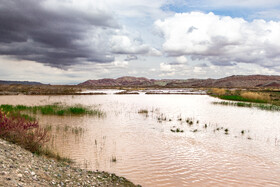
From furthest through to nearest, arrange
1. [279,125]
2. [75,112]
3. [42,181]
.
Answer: [75,112] → [279,125] → [42,181]

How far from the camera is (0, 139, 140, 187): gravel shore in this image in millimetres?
6495

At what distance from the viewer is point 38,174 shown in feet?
24.1

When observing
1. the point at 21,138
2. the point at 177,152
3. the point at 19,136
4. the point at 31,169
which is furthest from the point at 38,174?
the point at 177,152

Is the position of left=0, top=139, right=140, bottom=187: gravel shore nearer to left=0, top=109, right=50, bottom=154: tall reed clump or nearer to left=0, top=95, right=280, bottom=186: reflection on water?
left=0, top=109, right=50, bottom=154: tall reed clump

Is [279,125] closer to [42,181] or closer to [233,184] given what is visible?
[233,184]

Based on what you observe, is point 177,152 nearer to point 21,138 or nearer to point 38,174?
point 38,174

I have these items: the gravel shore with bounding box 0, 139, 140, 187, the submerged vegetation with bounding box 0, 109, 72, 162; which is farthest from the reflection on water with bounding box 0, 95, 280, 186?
the gravel shore with bounding box 0, 139, 140, 187

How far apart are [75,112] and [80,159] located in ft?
51.7

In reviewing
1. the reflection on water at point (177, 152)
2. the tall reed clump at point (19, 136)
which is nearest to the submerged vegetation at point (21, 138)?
the tall reed clump at point (19, 136)

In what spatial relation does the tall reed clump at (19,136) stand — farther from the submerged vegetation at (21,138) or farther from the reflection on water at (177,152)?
the reflection on water at (177,152)

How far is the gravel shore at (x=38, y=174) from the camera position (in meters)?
6.49

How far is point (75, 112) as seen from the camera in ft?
86.4

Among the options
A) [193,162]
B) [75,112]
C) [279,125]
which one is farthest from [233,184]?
[75,112]

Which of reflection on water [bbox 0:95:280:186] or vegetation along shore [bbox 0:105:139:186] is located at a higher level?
A: vegetation along shore [bbox 0:105:139:186]
